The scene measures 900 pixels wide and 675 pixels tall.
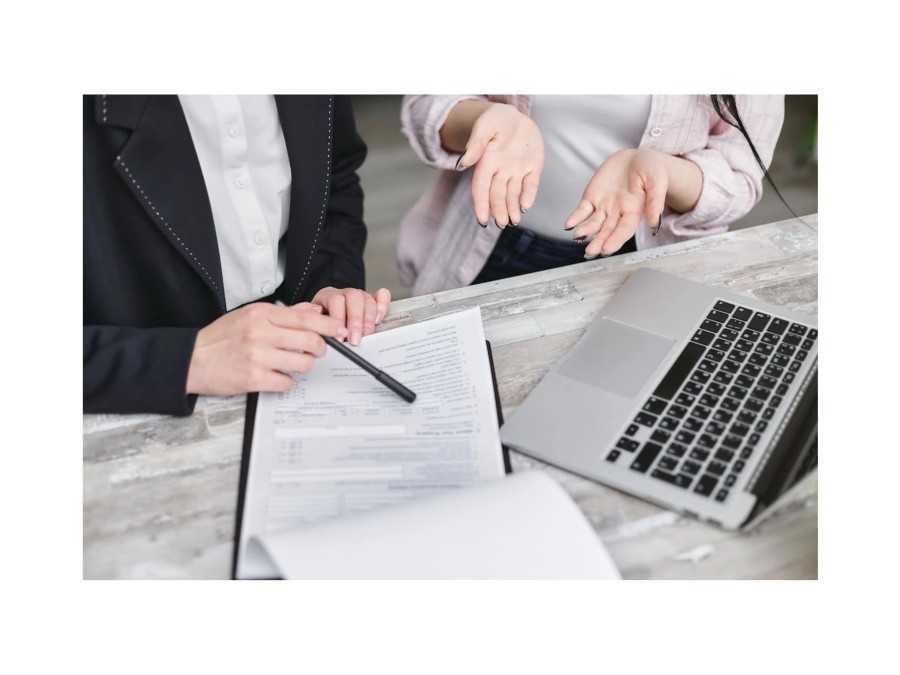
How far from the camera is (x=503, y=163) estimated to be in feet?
2.69

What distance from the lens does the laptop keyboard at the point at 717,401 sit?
0.57m

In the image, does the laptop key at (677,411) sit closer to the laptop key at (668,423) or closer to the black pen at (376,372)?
the laptop key at (668,423)

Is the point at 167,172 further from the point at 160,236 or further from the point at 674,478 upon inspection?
the point at 674,478

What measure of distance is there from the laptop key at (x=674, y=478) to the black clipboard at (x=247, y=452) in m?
0.12

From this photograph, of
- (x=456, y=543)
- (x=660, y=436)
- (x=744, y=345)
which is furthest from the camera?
(x=744, y=345)

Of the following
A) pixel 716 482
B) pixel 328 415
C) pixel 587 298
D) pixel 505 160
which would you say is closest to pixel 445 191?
pixel 505 160

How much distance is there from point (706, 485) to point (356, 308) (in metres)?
0.38

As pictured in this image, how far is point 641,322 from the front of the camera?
747 millimetres

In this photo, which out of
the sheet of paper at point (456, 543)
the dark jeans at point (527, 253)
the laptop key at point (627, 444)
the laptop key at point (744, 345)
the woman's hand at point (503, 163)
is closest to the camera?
the sheet of paper at point (456, 543)

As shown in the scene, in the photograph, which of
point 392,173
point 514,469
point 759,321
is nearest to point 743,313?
point 759,321

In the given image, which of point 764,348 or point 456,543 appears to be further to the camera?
point 764,348

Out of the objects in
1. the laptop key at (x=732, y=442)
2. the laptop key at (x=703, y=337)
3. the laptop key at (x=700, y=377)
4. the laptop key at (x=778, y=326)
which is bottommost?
the laptop key at (x=732, y=442)

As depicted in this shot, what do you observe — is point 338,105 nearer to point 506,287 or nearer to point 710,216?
point 506,287

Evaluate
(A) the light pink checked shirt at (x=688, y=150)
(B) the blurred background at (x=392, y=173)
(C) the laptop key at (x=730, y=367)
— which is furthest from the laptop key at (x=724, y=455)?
(B) the blurred background at (x=392, y=173)
